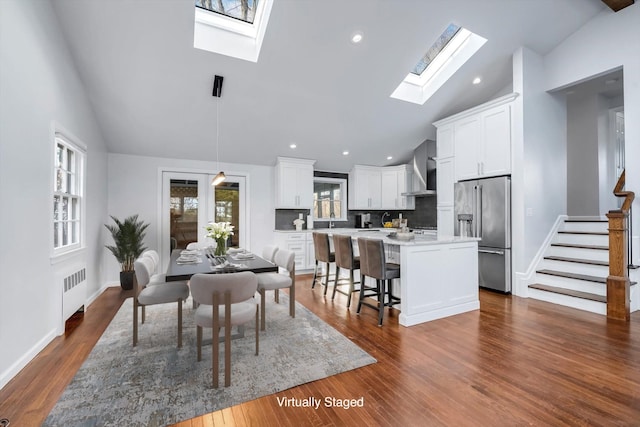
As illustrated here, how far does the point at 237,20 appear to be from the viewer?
3.67 m

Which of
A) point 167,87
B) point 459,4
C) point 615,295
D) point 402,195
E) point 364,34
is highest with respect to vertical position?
point 459,4

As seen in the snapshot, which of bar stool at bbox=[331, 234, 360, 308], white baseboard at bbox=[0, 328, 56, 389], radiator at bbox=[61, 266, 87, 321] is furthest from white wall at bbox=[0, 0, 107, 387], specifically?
bar stool at bbox=[331, 234, 360, 308]

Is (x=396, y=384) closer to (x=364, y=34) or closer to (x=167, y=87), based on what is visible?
(x=364, y=34)

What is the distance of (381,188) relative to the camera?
7.20 m

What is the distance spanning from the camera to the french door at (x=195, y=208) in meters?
5.45

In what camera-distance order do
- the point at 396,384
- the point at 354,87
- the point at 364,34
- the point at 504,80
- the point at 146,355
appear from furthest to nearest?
the point at 504,80 → the point at 354,87 → the point at 364,34 → the point at 146,355 → the point at 396,384

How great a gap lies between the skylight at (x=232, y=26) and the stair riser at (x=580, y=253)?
17.3 feet

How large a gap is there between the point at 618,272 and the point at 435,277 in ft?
7.06

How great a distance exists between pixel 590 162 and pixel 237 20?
266 inches

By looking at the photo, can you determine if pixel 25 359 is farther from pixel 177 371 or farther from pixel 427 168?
pixel 427 168

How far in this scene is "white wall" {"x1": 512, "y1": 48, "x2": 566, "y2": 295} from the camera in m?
4.24

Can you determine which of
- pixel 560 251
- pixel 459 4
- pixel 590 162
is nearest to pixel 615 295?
pixel 560 251

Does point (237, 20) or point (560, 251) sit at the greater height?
point (237, 20)

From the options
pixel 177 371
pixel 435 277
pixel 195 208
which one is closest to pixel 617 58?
pixel 435 277
